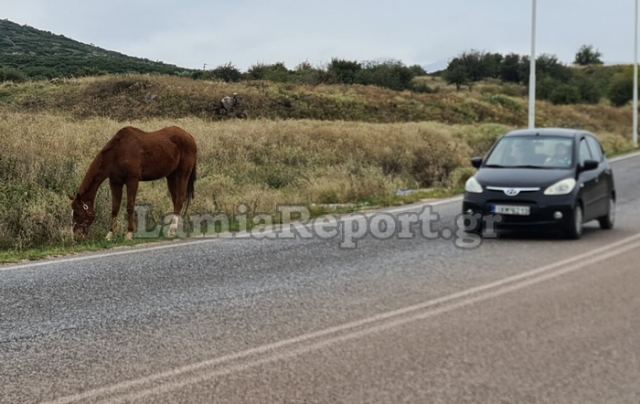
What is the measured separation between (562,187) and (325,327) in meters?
6.88

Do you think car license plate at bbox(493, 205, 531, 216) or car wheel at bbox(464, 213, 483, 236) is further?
car wheel at bbox(464, 213, 483, 236)

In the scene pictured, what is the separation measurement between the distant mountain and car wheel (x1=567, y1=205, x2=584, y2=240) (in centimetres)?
5188

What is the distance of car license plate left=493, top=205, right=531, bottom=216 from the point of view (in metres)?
12.4

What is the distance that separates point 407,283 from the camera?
8977mm

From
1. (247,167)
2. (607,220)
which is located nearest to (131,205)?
(607,220)

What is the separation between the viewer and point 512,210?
12500 mm

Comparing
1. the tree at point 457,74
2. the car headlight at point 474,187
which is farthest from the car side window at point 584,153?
the tree at point 457,74

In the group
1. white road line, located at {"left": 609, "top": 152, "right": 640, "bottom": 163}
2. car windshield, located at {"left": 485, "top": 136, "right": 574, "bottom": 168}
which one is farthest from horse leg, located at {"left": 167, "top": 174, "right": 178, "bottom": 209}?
white road line, located at {"left": 609, "top": 152, "right": 640, "bottom": 163}

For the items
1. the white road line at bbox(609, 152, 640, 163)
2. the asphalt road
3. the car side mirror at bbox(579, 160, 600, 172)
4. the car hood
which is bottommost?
the white road line at bbox(609, 152, 640, 163)

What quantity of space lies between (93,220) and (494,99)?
58145mm

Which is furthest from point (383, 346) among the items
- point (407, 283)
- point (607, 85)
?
point (607, 85)

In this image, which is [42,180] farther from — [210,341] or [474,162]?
[210,341]

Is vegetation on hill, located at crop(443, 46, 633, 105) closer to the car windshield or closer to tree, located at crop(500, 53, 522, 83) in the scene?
tree, located at crop(500, 53, 522, 83)

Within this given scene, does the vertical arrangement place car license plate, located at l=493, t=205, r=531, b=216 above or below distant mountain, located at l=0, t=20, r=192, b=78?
below
